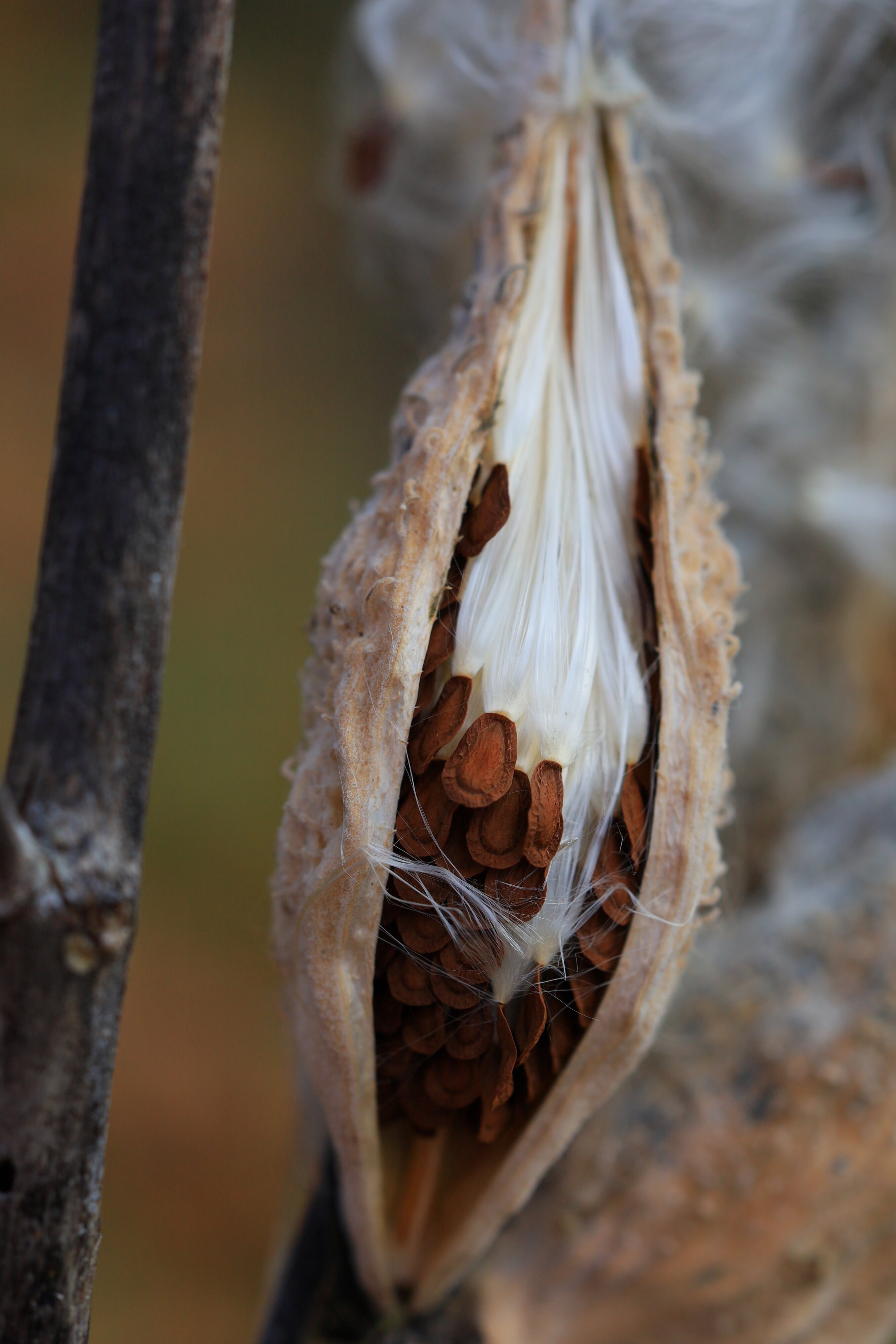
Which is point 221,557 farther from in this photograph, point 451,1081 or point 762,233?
point 451,1081

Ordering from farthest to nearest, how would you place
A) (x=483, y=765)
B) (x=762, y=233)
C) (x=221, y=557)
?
(x=221, y=557) < (x=762, y=233) < (x=483, y=765)

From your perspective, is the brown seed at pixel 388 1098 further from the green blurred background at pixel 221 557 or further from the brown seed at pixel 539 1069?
the green blurred background at pixel 221 557

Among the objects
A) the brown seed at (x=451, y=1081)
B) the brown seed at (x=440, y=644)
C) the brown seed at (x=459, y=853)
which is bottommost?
the brown seed at (x=451, y=1081)

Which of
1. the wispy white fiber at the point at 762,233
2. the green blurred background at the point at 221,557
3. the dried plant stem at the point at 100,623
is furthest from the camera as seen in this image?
the green blurred background at the point at 221,557

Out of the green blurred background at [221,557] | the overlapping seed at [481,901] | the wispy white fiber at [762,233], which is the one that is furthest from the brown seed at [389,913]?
the green blurred background at [221,557]

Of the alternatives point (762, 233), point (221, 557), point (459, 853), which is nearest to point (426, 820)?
point (459, 853)

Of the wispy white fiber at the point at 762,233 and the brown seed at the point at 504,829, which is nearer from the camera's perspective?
the brown seed at the point at 504,829
